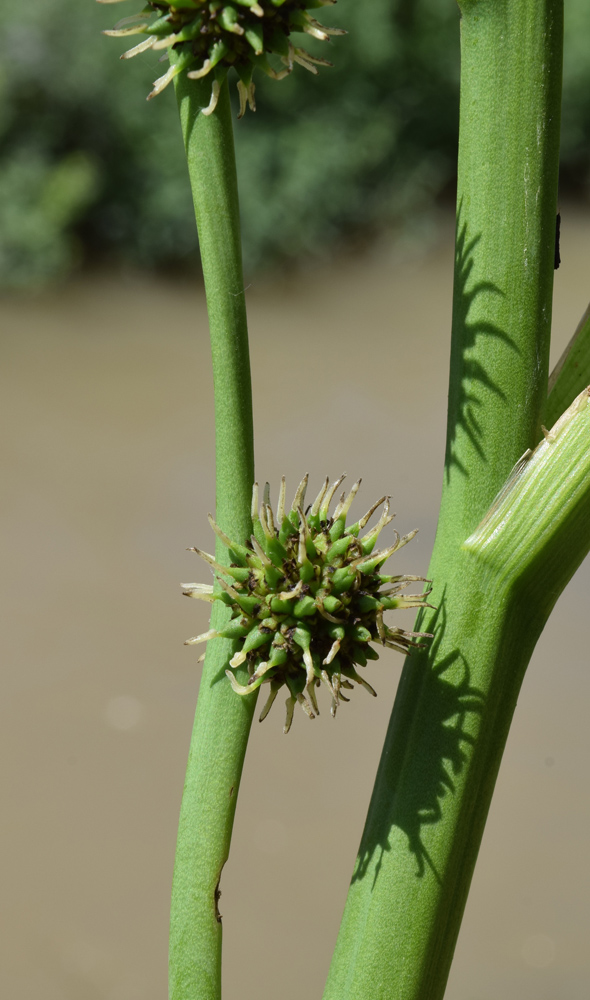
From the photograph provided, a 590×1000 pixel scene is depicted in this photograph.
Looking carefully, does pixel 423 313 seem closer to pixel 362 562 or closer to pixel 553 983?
pixel 553 983

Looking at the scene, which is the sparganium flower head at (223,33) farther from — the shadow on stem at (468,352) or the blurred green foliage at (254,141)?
the blurred green foliage at (254,141)

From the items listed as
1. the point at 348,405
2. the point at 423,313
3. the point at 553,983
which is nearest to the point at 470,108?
the point at 553,983

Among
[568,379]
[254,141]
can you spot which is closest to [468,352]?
[568,379]

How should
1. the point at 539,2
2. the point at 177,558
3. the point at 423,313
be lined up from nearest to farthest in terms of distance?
1. the point at 539,2
2. the point at 177,558
3. the point at 423,313

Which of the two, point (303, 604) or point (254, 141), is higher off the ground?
point (254, 141)

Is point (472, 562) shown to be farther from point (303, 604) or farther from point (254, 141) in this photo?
point (254, 141)
